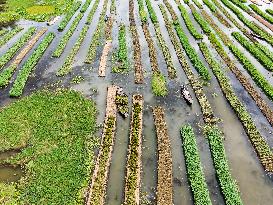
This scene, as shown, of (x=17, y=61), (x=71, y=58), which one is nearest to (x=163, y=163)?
(x=71, y=58)

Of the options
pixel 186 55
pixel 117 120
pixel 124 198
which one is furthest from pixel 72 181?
pixel 186 55

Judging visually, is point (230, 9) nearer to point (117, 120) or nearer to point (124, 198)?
point (117, 120)

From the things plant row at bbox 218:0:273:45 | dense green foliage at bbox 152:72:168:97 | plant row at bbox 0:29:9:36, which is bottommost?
dense green foliage at bbox 152:72:168:97

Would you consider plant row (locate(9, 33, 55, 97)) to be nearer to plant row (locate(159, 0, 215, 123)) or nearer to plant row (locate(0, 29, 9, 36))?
plant row (locate(0, 29, 9, 36))

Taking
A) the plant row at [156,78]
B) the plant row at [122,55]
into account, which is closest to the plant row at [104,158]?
the plant row at [156,78]

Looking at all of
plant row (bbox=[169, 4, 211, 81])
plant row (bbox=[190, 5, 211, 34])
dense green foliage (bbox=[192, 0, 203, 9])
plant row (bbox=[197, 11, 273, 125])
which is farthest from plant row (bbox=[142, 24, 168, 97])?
dense green foliage (bbox=[192, 0, 203, 9])

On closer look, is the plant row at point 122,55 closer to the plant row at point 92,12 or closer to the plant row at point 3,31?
the plant row at point 92,12
